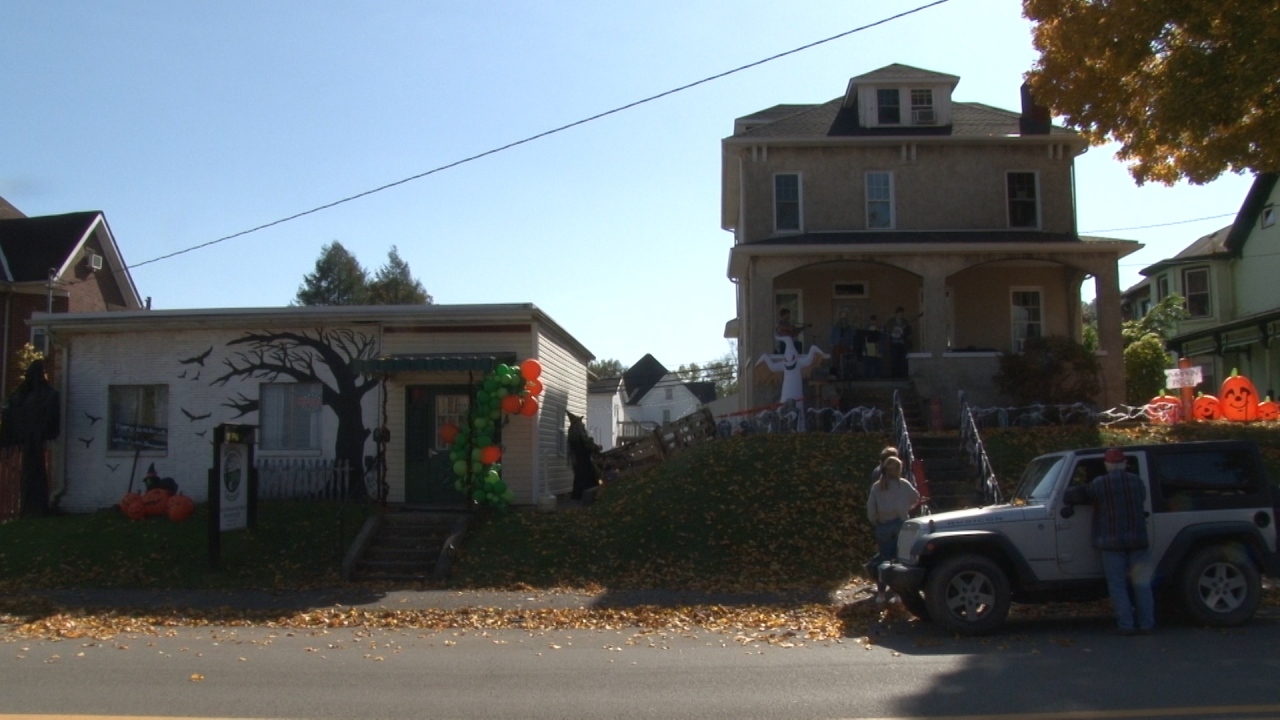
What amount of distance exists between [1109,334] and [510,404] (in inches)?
521

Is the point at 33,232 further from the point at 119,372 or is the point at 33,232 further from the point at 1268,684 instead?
the point at 1268,684

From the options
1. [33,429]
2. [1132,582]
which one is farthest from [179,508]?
[1132,582]

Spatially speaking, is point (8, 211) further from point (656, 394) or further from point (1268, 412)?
point (656, 394)

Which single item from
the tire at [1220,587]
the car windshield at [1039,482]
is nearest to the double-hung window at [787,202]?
the car windshield at [1039,482]

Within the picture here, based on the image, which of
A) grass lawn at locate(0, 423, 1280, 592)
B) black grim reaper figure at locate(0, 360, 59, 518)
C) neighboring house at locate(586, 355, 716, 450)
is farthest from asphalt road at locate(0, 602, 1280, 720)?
neighboring house at locate(586, 355, 716, 450)

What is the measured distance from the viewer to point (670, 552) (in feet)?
51.9

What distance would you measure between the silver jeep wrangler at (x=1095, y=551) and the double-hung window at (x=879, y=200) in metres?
15.0

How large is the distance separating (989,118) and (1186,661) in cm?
1992

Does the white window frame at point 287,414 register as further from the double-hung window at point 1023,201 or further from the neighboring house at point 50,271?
the double-hung window at point 1023,201

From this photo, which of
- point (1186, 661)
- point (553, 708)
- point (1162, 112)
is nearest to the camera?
point (553, 708)

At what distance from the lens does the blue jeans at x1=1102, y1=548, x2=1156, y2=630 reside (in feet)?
33.9

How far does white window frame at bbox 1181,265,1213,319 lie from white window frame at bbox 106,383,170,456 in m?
33.2

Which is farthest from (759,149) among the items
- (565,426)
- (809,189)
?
(565,426)

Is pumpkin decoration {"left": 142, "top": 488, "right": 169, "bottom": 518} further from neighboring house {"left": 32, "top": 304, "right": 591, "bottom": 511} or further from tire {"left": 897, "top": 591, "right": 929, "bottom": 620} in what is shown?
tire {"left": 897, "top": 591, "right": 929, "bottom": 620}
